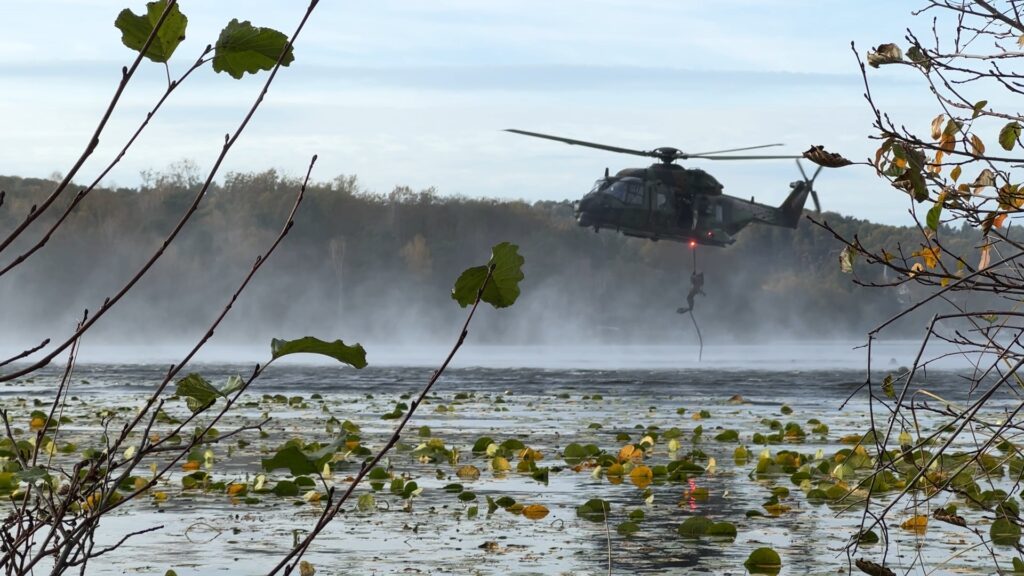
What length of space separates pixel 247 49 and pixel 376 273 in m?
90.9

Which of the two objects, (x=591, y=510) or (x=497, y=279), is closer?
(x=497, y=279)

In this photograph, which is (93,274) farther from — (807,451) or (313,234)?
(807,451)

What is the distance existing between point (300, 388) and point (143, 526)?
753 inches

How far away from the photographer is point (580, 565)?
549 cm

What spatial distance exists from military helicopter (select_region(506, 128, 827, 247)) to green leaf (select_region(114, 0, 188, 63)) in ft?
106

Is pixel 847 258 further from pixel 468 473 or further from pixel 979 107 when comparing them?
pixel 468 473

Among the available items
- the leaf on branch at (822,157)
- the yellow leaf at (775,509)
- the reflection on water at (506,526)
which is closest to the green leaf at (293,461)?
the reflection on water at (506,526)

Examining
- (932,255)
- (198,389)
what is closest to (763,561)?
(932,255)

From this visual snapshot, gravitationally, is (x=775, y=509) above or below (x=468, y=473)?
above

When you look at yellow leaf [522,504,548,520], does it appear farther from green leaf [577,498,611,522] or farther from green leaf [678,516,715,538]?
green leaf [678,516,715,538]

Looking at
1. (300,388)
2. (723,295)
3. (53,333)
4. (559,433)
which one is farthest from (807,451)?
(723,295)

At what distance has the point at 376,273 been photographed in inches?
3642

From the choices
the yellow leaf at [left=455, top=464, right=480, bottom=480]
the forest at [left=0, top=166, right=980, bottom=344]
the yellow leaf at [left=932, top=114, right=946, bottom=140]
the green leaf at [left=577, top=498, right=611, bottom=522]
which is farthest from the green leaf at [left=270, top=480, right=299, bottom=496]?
the forest at [left=0, top=166, right=980, bottom=344]

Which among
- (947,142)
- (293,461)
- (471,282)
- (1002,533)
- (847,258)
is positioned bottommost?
(1002,533)
